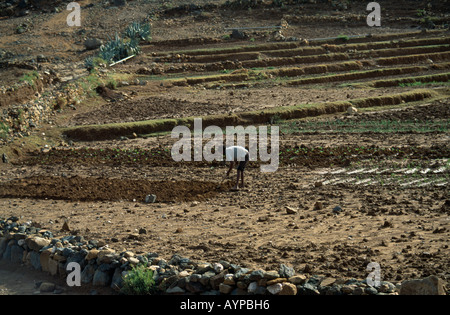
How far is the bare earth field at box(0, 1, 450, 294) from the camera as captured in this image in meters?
9.43

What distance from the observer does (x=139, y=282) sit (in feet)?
25.8

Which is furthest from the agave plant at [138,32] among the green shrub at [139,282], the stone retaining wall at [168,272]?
the green shrub at [139,282]

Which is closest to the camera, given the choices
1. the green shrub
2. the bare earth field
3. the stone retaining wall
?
the stone retaining wall

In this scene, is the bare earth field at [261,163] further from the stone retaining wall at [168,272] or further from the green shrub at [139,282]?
the green shrub at [139,282]

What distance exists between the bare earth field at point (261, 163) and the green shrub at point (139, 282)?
1.18 m

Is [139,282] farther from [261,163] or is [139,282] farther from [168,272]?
[261,163]

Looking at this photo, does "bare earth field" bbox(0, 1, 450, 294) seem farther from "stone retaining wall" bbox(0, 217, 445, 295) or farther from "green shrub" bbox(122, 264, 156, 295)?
"green shrub" bbox(122, 264, 156, 295)

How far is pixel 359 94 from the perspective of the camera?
23562 mm

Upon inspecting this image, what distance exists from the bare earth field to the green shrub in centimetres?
118

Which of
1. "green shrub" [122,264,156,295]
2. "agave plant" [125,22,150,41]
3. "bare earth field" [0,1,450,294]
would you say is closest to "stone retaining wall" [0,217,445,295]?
"green shrub" [122,264,156,295]

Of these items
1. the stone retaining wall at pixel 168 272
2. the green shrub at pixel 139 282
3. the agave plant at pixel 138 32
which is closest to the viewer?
the stone retaining wall at pixel 168 272

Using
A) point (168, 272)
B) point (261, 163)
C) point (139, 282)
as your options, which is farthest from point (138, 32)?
point (139, 282)

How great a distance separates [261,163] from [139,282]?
296 inches

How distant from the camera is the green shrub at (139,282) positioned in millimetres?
7836
